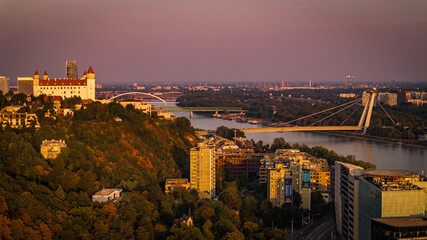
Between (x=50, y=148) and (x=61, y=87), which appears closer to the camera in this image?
(x=50, y=148)

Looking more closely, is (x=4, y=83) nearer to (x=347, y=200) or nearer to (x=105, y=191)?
(x=105, y=191)

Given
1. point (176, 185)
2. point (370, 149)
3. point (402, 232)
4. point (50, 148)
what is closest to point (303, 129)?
point (370, 149)

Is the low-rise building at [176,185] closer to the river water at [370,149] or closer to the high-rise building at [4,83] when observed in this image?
the river water at [370,149]

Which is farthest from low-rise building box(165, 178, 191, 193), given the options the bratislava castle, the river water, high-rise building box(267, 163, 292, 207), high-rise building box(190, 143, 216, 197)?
the river water

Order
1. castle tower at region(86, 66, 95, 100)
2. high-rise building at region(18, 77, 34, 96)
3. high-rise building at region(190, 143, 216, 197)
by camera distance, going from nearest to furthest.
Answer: high-rise building at region(190, 143, 216, 197) < castle tower at region(86, 66, 95, 100) < high-rise building at region(18, 77, 34, 96)

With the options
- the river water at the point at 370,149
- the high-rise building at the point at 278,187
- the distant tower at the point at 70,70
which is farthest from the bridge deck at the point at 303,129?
the high-rise building at the point at 278,187

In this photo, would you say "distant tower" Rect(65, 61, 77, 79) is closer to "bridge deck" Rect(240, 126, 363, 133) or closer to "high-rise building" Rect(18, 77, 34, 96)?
"high-rise building" Rect(18, 77, 34, 96)
